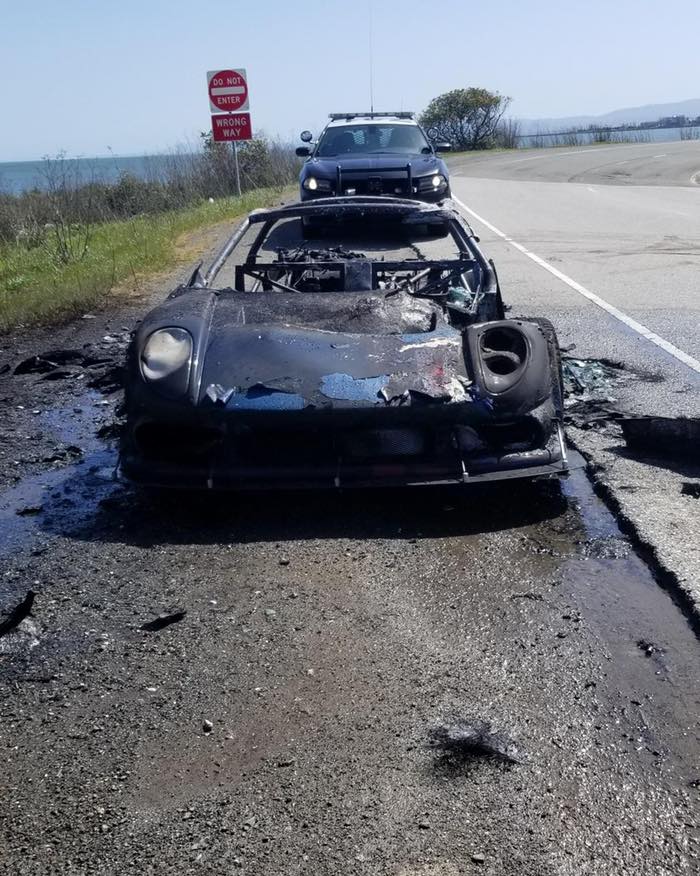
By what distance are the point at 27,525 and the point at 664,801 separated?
10.5 feet

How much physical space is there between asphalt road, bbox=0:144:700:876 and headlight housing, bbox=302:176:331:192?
10570 mm

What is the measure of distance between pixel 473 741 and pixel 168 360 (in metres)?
2.56

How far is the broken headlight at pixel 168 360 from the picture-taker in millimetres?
4652

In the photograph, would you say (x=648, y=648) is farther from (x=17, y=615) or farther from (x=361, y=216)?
(x=361, y=216)

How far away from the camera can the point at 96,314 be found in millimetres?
10438

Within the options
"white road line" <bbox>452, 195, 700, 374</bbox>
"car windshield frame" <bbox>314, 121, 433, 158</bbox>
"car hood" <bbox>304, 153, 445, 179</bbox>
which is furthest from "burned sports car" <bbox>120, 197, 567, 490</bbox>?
"car windshield frame" <bbox>314, 121, 433, 158</bbox>

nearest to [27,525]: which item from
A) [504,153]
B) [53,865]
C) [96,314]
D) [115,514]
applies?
[115,514]

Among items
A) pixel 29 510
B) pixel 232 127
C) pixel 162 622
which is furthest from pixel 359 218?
pixel 232 127

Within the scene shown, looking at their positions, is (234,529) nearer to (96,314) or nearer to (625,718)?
(625,718)

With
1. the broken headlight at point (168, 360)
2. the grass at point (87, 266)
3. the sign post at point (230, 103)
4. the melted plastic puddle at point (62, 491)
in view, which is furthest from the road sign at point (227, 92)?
the broken headlight at point (168, 360)

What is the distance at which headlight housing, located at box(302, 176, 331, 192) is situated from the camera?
15.4 m

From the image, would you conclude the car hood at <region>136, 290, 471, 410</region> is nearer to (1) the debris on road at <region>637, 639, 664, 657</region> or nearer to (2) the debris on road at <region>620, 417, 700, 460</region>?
(2) the debris on road at <region>620, 417, 700, 460</region>

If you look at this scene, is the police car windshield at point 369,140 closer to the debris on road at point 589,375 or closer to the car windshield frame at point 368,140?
the car windshield frame at point 368,140

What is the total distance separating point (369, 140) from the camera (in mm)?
16719
